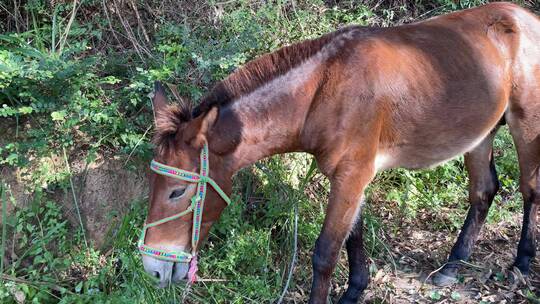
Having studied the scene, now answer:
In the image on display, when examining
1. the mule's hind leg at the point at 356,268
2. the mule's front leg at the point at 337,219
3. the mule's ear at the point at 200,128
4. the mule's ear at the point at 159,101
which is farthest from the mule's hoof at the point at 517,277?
the mule's ear at the point at 159,101

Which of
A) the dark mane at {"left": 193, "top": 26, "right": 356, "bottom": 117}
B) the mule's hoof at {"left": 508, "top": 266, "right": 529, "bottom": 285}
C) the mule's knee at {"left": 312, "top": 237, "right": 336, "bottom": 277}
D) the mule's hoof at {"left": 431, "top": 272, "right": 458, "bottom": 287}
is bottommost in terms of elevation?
the mule's hoof at {"left": 431, "top": 272, "right": 458, "bottom": 287}

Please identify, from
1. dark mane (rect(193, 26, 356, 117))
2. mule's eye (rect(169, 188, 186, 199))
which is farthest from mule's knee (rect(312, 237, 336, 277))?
dark mane (rect(193, 26, 356, 117))

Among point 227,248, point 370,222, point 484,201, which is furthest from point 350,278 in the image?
point 484,201

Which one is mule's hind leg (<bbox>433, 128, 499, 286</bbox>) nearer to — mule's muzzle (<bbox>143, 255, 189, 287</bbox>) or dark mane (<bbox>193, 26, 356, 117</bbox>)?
dark mane (<bbox>193, 26, 356, 117</bbox>)

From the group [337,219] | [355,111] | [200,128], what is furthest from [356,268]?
[200,128]

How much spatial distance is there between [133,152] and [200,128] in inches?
54.7

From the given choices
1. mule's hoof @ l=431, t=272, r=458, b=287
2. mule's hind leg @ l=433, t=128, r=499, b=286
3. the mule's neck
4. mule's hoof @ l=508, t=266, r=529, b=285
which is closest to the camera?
the mule's neck

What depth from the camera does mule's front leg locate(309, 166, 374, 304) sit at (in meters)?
3.19

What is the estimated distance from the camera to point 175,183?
2.91 meters

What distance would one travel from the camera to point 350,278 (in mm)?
3811

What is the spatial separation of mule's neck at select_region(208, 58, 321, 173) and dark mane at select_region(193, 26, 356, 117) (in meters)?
0.04

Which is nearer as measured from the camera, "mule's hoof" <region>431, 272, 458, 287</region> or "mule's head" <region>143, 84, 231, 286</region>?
"mule's head" <region>143, 84, 231, 286</region>

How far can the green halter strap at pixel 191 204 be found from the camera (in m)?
2.89

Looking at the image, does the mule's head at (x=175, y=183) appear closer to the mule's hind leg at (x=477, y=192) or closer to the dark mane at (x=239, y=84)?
the dark mane at (x=239, y=84)
